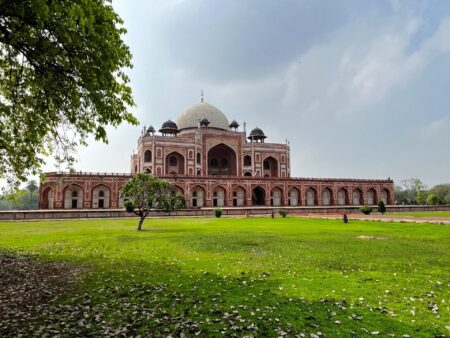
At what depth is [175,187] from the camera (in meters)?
46.0

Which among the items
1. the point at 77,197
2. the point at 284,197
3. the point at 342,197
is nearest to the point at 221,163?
the point at 284,197

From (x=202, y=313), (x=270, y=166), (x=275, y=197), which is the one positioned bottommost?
(x=202, y=313)

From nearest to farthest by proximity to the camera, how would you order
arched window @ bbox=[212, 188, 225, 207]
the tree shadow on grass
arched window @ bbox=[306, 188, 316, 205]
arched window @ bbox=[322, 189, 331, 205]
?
1. the tree shadow on grass
2. arched window @ bbox=[212, 188, 225, 207]
3. arched window @ bbox=[306, 188, 316, 205]
4. arched window @ bbox=[322, 189, 331, 205]

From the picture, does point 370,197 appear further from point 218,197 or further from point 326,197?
point 218,197

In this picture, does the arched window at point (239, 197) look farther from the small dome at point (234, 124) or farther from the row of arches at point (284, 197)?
the small dome at point (234, 124)

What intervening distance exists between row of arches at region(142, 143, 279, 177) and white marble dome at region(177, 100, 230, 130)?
6.11 metres

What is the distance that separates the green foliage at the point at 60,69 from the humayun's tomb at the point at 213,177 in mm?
33495

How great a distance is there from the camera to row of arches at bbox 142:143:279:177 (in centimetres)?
5788

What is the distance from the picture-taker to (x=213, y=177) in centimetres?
4816

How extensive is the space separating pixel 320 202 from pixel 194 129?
2800cm

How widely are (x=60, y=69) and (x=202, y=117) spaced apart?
57.7 m

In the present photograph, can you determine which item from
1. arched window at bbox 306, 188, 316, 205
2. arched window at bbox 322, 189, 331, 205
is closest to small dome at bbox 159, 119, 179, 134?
arched window at bbox 306, 188, 316, 205

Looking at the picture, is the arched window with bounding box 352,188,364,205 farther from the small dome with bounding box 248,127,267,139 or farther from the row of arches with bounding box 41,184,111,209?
the row of arches with bounding box 41,184,111,209

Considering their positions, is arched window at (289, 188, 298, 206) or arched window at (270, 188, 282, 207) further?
arched window at (289, 188, 298, 206)
